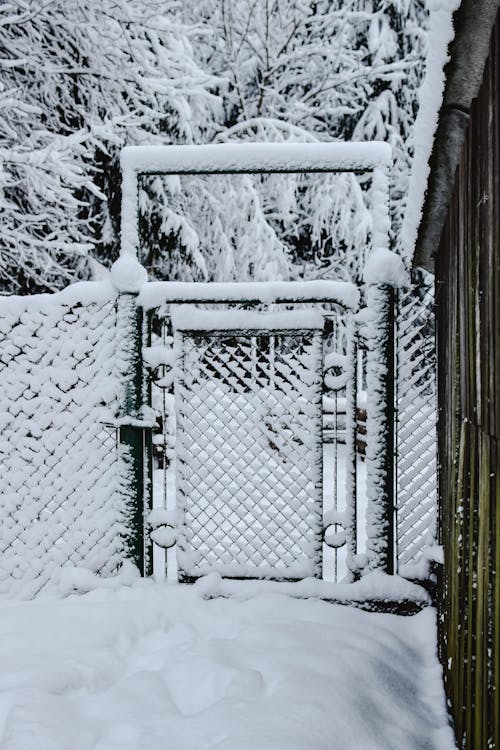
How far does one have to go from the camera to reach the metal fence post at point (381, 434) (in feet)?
12.2

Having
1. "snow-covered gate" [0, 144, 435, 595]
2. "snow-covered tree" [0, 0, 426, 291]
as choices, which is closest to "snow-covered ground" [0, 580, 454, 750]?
"snow-covered gate" [0, 144, 435, 595]

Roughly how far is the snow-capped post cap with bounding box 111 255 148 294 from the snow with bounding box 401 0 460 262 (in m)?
1.48

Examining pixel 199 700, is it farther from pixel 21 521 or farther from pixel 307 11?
pixel 307 11

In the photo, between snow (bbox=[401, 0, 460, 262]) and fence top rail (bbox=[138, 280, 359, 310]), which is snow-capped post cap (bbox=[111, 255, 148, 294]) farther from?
snow (bbox=[401, 0, 460, 262])

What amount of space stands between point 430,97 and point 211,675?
219cm

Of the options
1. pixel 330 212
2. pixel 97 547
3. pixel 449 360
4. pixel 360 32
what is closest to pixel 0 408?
pixel 97 547

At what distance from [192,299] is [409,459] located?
144cm

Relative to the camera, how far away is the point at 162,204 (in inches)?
407

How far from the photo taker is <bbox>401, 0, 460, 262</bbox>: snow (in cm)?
157

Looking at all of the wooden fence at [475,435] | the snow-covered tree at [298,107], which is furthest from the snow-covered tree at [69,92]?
the wooden fence at [475,435]

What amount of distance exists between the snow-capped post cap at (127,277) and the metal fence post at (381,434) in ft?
4.11

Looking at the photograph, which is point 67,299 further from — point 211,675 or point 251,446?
point 211,675

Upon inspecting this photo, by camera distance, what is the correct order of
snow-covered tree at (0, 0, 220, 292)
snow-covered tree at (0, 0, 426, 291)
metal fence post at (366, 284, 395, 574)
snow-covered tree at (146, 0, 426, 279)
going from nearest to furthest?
metal fence post at (366, 284, 395, 574) < snow-covered tree at (0, 0, 220, 292) < snow-covered tree at (0, 0, 426, 291) < snow-covered tree at (146, 0, 426, 279)

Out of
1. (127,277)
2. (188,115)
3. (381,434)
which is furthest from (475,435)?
(188,115)
